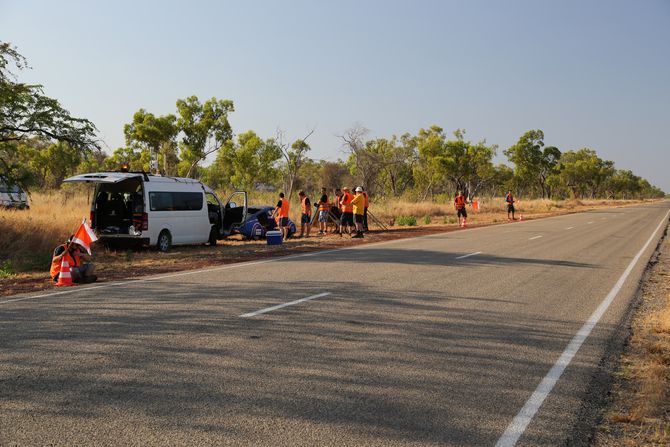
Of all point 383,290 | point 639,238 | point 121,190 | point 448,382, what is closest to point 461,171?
point 639,238

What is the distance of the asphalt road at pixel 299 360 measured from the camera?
156 inches

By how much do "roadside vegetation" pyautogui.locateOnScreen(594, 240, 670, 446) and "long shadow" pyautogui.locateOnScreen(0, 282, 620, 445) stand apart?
51cm

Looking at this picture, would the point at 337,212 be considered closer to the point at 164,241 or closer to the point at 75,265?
the point at 164,241

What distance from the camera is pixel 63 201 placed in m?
23.8

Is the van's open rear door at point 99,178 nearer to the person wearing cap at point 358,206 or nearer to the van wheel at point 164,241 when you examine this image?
the van wheel at point 164,241

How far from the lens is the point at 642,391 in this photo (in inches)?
195

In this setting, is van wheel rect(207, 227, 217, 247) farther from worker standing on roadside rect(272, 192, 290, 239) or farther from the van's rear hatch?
the van's rear hatch

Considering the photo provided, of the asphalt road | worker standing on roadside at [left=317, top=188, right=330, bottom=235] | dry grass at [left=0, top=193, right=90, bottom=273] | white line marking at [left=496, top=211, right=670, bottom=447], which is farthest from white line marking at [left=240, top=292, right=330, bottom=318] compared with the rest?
worker standing on roadside at [left=317, top=188, right=330, bottom=235]

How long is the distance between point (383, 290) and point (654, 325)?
3.78 metres

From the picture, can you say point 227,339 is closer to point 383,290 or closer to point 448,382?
point 448,382

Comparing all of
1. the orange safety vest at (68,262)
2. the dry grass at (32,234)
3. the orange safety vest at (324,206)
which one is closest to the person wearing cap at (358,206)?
the orange safety vest at (324,206)

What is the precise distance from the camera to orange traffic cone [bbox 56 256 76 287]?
10.2 meters

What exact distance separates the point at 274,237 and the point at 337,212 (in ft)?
21.4

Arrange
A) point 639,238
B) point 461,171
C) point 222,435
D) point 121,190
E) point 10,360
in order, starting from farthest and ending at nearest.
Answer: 1. point 461,171
2. point 639,238
3. point 121,190
4. point 10,360
5. point 222,435
